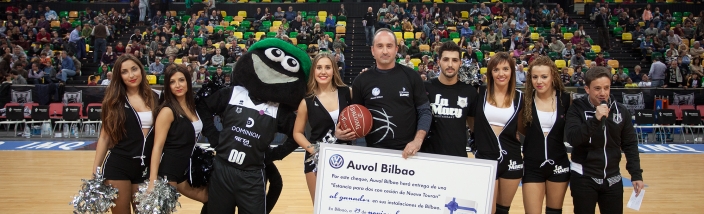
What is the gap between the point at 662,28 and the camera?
56.2 ft

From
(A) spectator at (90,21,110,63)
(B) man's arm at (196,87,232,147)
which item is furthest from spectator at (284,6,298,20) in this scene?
(B) man's arm at (196,87,232,147)

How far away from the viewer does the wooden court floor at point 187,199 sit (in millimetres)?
5805

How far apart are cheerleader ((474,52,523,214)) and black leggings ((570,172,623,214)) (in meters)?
Result: 0.37

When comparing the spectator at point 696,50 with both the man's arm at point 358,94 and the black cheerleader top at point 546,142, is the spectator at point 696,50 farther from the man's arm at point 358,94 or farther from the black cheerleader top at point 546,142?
the man's arm at point 358,94

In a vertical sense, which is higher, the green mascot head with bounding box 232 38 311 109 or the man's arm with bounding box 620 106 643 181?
the green mascot head with bounding box 232 38 311 109

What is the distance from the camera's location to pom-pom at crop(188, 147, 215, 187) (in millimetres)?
3838

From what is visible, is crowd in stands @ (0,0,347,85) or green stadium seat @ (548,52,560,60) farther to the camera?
green stadium seat @ (548,52,560,60)

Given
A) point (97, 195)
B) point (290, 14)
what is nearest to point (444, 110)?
point (97, 195)

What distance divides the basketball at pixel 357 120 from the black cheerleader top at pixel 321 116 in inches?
11.2

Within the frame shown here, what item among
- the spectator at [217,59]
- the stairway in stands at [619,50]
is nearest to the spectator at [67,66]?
the spectator at [217,59]

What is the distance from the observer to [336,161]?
365cm

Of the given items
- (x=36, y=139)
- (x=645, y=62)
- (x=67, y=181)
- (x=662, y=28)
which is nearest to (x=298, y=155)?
(x=67, y=181)

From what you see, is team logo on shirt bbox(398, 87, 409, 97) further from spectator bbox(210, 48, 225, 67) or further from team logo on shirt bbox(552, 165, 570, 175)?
spectator bbox(210, 48, 225, 67)

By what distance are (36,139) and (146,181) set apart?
8.32m
